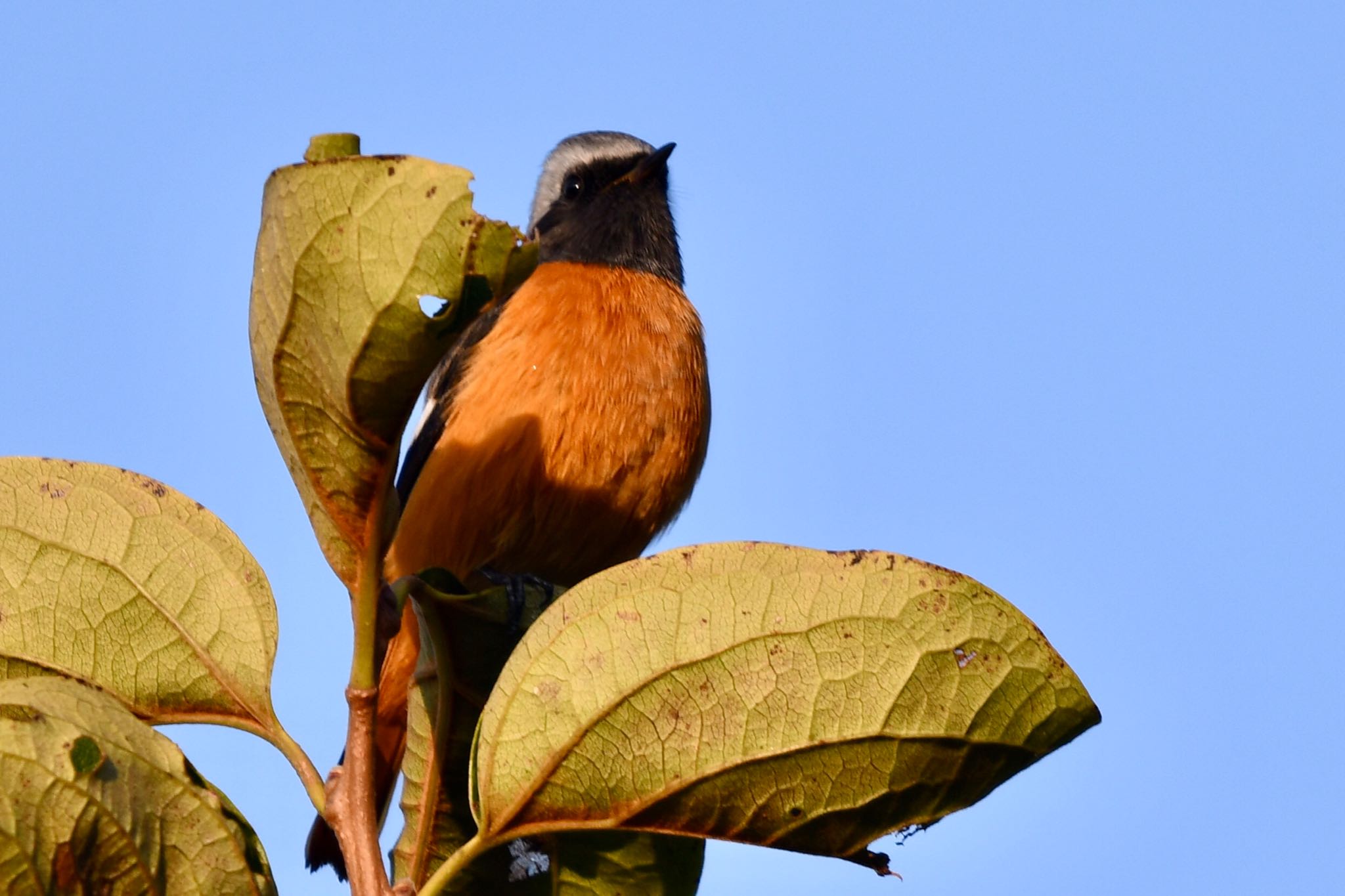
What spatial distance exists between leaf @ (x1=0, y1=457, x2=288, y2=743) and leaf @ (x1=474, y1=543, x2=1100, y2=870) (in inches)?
18.6

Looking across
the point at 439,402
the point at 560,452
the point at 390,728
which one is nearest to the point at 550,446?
the point at 560,452

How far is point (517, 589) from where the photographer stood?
14.4ft

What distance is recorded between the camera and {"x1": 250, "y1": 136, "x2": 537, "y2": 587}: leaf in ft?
7.20

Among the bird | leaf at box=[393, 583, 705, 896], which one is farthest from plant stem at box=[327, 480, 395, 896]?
the bird

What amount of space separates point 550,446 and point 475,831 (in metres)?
2.78

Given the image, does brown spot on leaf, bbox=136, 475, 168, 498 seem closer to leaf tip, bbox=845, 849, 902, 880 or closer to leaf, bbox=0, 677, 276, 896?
leaf, bbox=0, 677, 276, 896

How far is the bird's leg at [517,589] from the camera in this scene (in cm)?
289

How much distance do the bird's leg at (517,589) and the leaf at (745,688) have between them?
0.49 meters

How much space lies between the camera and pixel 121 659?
246cm

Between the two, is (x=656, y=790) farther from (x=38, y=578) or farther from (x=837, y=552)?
(x=38, y=578)

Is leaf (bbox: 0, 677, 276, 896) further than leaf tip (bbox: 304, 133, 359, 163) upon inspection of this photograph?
No

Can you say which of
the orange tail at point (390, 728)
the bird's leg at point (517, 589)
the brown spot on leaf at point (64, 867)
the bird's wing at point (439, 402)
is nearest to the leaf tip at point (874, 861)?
the bird's leg at point (517, 589)

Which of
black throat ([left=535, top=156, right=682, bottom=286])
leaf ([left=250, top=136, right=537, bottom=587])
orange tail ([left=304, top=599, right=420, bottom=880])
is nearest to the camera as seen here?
leaf ([left=250, top=136, right=537, bottom=587])

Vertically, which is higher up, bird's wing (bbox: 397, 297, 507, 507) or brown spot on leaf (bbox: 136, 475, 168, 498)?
bird's wing (bbox: 397, 297, 507, 507)
